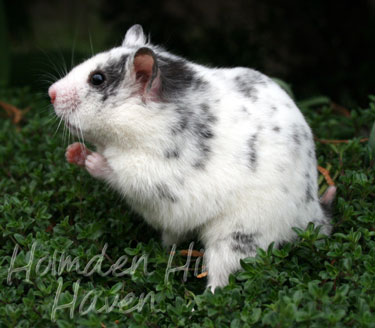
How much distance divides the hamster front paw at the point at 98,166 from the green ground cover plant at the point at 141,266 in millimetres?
239

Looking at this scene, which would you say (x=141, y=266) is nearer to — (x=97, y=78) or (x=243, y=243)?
(x=243, y=243)

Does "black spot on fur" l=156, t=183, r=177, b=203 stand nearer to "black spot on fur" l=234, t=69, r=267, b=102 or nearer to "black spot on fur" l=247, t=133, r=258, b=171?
"black spot on fur" l=247, t=133, r=258, b=171

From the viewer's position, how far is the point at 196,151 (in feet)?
8.21

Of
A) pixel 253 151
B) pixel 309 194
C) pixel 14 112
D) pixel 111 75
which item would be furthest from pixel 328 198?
pixel 14 112

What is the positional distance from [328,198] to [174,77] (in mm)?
991

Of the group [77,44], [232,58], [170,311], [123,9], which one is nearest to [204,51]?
[232,58]

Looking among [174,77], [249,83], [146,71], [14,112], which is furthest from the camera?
[14,112]

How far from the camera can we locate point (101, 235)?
9.20 feet

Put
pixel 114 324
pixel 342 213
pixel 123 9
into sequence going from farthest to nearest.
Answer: pixel 123 9, pixel 342 213, pixel 114 324

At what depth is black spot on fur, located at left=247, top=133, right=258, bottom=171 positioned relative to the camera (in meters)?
2.51

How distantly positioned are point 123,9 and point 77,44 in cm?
216

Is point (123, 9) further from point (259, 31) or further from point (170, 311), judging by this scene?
point (170, 311)

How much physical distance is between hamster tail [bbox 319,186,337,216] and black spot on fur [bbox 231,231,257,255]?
0.52 m

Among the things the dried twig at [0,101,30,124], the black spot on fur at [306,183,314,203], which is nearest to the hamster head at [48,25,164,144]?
the black spot on fur at [306,183,314,203]
